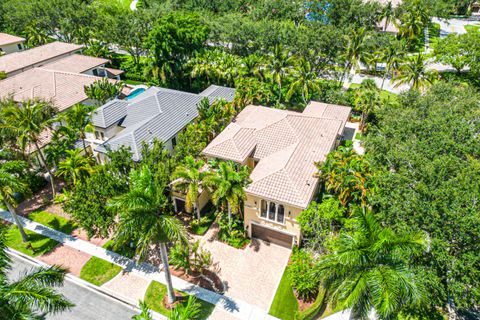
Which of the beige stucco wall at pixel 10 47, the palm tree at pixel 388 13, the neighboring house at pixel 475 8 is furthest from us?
the neighboring house at pixel 475 8

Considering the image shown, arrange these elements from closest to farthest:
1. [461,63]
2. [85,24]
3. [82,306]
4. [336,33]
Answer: [82,306]
[336,33]
[461,63]
[85,24]

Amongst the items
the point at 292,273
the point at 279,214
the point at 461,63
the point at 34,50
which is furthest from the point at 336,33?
the point at 34,50

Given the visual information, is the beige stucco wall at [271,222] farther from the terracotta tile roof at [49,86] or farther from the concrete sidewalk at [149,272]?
the terracotta tile roof at [49,86]

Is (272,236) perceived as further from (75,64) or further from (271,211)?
(75,64)

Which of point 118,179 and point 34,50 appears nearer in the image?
point 118,179

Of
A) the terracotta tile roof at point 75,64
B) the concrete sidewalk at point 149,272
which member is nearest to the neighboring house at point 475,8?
the terracotta tile roof at point 75,64

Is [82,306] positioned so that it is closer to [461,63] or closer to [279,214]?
[279,214]
